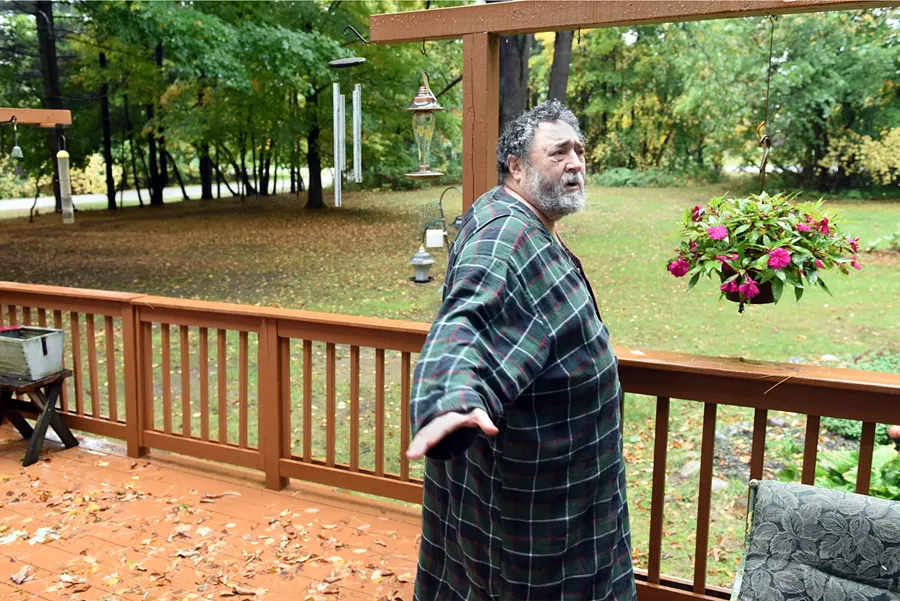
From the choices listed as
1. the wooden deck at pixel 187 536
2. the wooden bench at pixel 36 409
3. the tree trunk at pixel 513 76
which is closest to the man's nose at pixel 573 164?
the wooden deck at pixel 187 536

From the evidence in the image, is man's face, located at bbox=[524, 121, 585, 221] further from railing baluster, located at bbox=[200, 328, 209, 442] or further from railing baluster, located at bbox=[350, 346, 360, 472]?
railing baluster, located at bbox=[200, 328, 209, 442]

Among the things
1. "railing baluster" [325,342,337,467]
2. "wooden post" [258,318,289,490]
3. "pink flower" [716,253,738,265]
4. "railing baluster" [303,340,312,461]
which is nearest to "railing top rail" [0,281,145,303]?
"wooden post" [258,318,289,490]

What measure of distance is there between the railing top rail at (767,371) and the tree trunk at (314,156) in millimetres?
12480

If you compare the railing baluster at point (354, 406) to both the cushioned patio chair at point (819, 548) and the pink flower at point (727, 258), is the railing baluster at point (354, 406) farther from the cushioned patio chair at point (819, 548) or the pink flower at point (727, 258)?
the cushioned patio chair at point (819, 548)

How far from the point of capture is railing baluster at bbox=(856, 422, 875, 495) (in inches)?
85.4

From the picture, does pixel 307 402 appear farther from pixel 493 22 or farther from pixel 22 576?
pixel 493 22

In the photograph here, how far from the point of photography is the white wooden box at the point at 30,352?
381 cm

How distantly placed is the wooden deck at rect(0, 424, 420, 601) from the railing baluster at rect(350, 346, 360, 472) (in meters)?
0.25

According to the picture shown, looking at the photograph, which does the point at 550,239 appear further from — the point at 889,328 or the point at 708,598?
the point at 889,328

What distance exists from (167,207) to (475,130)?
59.3 feet

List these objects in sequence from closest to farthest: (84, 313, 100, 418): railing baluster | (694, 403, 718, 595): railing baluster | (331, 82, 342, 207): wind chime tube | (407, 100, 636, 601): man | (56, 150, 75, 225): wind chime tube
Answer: (407, 100, 636, 601): man < (694, 403, 718, 595): railing baluster < (331, 82, 342, 207): wind chime tube < (84, 313, 100, 418): railing baluster < (56, 150, 75, 225): wind chime tube

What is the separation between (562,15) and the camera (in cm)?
240

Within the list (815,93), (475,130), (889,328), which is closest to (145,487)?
(475,130)

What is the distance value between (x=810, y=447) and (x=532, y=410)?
1187mm
